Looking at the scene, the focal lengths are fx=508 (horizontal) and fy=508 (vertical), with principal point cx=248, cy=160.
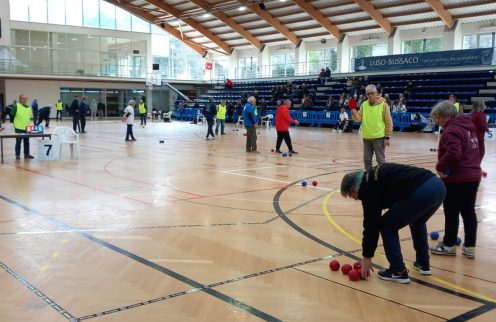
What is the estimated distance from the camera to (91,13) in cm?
4450

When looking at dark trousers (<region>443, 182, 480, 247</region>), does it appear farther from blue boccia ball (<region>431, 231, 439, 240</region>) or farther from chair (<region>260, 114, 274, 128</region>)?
chair (<region>260, 114, 274, 128</region>)

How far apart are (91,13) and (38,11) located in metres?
4.39

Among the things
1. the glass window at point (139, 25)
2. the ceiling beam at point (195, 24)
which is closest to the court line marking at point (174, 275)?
the ceiling beam at point (195, 24)

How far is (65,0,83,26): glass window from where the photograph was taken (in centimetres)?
4342

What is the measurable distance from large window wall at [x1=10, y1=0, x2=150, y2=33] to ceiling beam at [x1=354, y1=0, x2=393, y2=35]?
908 inches

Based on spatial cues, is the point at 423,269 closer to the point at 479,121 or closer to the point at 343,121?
the point at 479,121

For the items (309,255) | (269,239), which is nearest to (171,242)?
(269,239)

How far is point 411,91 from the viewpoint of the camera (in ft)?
101

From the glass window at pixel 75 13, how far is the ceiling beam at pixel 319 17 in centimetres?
2044

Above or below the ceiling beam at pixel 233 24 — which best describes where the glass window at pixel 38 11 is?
above

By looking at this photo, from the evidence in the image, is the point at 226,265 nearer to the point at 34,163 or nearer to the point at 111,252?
the point at 111,252

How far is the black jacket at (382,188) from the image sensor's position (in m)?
4.25

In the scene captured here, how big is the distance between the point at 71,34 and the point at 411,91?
2918cm

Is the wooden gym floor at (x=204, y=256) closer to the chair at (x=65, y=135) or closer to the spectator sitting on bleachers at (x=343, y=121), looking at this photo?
the chair at (x=65, y=135)
